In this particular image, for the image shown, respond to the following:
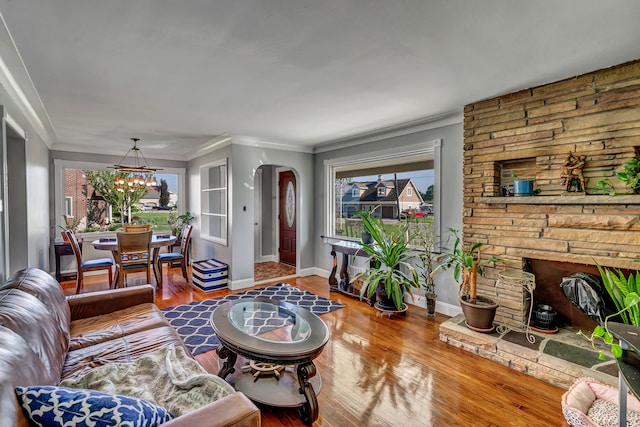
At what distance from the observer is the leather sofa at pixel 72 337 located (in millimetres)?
1135

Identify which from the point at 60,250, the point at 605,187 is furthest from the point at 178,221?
the point at 605,187

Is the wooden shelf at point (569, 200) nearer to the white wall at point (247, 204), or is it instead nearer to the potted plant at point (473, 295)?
the potted plant at point (473, 295)

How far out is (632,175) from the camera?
231 centimetres

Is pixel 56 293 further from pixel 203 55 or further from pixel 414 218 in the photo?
pixel 414 218

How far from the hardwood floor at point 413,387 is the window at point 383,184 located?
150 cm

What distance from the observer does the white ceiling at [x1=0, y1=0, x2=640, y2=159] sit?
5.47ft

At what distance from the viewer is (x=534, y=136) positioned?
9.46 feet

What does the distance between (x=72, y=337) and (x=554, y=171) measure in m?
4.07

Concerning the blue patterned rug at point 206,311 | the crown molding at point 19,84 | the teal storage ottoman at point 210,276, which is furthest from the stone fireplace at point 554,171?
the crown molding at point 19,84

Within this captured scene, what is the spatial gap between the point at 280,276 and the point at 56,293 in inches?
143

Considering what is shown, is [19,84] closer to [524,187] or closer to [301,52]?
[301,52]

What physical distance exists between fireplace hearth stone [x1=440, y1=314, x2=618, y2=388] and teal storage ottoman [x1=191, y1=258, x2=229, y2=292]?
3.26 meters

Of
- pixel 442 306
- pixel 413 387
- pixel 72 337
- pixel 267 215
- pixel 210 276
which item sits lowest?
pixel 413 387

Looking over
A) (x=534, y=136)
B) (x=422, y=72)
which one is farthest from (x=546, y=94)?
(x=422, y=72)
